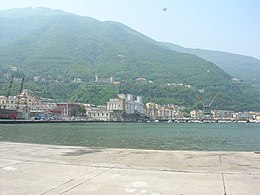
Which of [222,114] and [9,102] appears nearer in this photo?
[9,102]

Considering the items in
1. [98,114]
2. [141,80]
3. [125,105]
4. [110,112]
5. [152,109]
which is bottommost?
[98,114]

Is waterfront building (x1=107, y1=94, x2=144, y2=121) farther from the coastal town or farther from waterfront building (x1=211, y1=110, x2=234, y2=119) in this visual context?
waterfront building (x1=211, y1=110, x2=234, y2=119)

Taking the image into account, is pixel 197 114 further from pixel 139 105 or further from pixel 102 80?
pixel 102 80

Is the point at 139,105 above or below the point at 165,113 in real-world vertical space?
above

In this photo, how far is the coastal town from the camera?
417 feet

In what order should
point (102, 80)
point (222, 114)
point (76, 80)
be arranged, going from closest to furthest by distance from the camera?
point (76, 80) → point (102, 80) → point (222, 114)

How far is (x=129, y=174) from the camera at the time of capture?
213 inches

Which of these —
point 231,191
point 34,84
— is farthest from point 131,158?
point 34,84

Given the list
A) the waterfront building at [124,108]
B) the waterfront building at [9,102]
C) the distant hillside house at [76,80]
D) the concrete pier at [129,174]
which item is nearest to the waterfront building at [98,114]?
the waterfront building at [124,108]

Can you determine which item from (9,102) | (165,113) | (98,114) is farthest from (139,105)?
(9,102)

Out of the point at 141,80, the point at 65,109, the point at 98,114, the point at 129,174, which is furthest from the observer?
the point at 141,80

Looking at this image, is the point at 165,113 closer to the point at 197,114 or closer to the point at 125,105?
the point at 197,114

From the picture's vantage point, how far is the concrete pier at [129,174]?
449cm

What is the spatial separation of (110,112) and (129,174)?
14883cm
